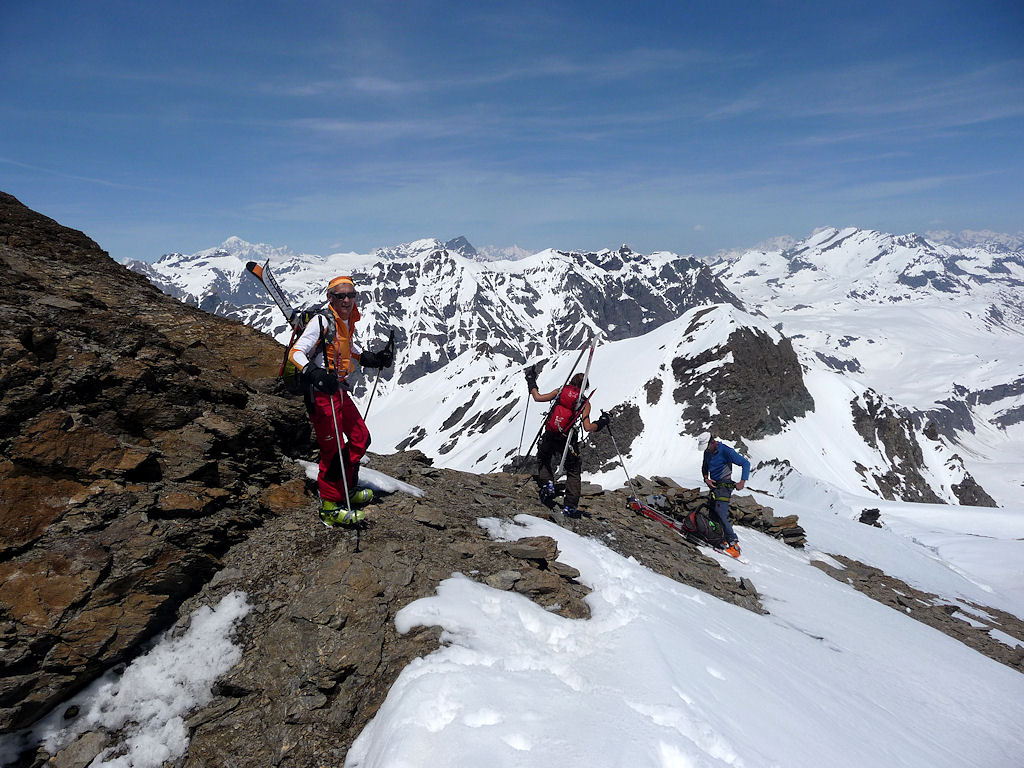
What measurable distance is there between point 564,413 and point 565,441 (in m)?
0.76

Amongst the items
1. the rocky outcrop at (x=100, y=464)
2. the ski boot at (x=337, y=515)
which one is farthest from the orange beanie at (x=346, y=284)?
the ski boot at (x=337, y=515)

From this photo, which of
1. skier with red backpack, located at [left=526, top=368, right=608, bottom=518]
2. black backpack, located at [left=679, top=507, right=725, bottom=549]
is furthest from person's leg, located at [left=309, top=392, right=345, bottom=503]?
black backpack, located at [left=679, top=507, right=725, bottom=549]

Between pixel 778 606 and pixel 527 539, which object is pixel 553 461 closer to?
pixel 527 539

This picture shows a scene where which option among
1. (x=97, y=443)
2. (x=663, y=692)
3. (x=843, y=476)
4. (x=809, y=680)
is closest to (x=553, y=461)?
(x=809, y=680)

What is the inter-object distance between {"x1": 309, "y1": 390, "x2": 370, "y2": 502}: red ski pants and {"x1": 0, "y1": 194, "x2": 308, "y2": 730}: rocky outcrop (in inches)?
35.5

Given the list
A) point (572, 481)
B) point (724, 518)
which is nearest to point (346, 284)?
point (572, 481)

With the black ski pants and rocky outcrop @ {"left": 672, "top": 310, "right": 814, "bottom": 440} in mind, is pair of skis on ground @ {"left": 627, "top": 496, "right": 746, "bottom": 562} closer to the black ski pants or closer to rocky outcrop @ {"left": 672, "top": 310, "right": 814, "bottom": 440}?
the black ski pants

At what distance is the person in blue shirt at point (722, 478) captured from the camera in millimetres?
13734

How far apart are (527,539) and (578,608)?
67.3 inches

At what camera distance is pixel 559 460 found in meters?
12.6

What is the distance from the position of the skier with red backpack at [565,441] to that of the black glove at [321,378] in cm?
575

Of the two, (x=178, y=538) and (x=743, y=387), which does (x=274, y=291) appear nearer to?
(x=178, y=538)

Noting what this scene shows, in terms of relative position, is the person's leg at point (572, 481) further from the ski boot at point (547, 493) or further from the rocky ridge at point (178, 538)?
the rocky ridge at point (178, 538)

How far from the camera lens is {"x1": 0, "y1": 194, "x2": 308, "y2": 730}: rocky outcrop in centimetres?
469
